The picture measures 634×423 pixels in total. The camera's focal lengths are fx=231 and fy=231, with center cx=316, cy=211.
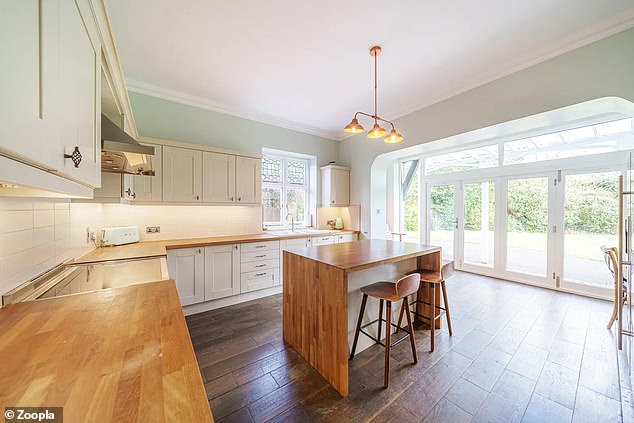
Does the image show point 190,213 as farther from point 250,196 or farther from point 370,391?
point 370,391

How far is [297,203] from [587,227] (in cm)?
456

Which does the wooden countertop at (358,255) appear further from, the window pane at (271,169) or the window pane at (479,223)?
the window pane at (479,223)

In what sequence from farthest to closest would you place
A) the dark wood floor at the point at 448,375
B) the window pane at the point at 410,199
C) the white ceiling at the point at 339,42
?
the window pane at the point at 410,199 → the white ceiling at the point at 339,42 → the dark wood floor at the point at 448,375

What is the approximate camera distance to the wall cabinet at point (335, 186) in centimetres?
453

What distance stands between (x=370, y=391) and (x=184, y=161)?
3190 mm

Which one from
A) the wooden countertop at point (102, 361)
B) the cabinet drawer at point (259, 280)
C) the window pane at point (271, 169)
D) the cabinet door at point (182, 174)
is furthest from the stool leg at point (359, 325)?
the window pane at point (271, 169)

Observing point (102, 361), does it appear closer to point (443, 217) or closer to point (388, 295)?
point (388, 295)

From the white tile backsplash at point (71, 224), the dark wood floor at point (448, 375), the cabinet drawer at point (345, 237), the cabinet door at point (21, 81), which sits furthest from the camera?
the cabinet drawer at point (345, 237)

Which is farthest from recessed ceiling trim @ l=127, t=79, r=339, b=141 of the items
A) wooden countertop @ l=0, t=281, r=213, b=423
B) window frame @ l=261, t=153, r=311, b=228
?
wooden countertop @ l=0, t=281, r=213, b=423

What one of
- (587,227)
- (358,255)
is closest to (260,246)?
(358,255)

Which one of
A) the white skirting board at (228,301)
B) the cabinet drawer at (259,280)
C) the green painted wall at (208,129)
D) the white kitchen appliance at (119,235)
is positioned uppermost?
the green painted wall at (208,129)

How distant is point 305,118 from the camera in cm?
404

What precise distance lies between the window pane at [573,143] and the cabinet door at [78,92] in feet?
17.6

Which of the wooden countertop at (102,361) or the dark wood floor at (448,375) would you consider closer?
the wooden countertop at (102,361)
